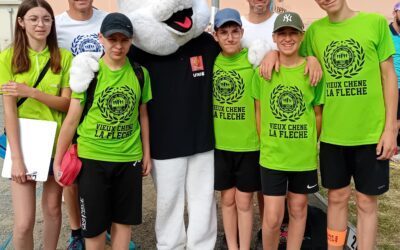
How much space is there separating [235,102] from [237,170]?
1.69 ft

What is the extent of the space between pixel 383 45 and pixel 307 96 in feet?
1.89

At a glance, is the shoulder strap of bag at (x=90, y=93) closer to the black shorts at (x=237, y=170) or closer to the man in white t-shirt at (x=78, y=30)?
the man in white t-shirt at (x=78, y=30)

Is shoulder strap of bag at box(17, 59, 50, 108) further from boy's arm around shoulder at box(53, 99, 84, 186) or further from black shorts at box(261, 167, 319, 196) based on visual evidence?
black shorts at box(261, 167, 319, 196)

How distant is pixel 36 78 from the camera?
278 cm

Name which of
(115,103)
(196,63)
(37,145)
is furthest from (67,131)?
(196,63)

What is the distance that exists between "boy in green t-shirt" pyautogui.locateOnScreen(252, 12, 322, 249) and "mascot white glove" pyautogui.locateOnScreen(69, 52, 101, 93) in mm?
1101

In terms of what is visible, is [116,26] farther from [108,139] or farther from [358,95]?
[358,95]

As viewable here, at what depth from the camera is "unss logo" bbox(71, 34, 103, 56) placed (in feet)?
10.4

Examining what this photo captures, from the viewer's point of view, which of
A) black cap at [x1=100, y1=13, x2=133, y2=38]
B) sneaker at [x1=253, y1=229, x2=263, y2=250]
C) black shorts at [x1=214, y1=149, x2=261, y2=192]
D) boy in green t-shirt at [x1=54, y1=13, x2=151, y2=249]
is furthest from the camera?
sneaker at [x1=253, y1=229, x2=263, y2=250]

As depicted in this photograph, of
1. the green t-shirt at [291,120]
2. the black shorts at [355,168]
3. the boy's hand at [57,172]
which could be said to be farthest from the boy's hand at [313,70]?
the boy's hand at [57,172]

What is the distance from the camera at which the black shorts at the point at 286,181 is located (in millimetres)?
2885

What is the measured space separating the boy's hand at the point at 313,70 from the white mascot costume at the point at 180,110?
38cm

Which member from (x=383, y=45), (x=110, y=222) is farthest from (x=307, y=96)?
(x=110, y=222)

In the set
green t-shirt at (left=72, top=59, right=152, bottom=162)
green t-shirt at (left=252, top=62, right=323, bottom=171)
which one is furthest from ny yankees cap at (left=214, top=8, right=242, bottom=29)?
green t-shirt at (left=72, top=59, right=152, bottom=162)
